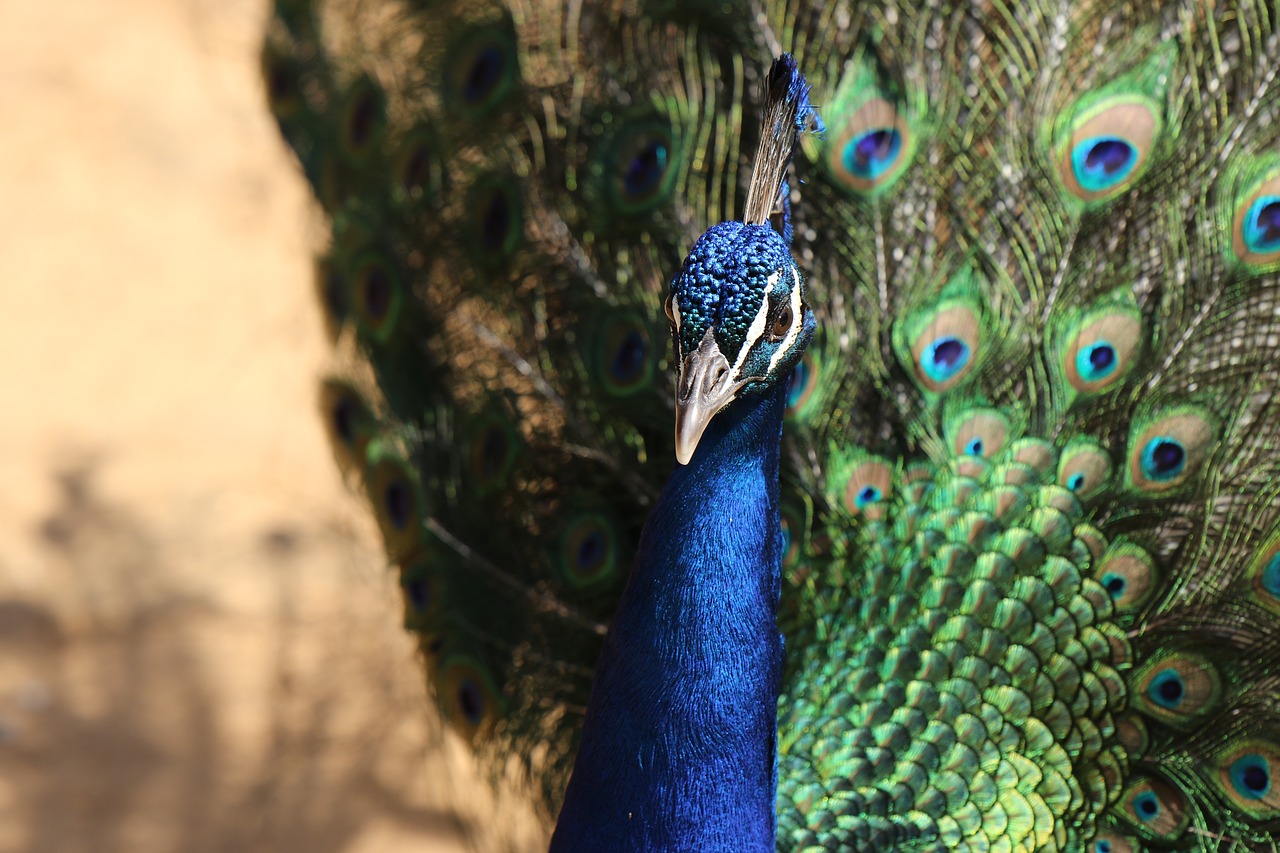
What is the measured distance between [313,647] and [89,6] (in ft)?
9.65

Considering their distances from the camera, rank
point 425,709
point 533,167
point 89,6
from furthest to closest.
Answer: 1. point 89,6
2. point 425,709
3. point 533,167

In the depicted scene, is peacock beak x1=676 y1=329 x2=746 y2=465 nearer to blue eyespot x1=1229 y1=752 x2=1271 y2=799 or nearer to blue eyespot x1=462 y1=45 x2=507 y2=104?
blue eyespot x1=1229 y1=752 x2=1271 y2=799

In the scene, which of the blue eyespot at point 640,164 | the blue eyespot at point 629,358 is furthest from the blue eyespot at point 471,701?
the blue eyespot at point 640,164

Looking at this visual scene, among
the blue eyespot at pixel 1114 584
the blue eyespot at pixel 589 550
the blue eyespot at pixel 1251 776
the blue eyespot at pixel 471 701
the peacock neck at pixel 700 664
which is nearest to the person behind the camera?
the peacock neck at pixel 700 664

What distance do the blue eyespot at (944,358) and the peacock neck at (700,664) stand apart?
486mm

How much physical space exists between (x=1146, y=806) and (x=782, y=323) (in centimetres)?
87

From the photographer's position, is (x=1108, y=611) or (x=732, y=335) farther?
(x=1108, y=611)

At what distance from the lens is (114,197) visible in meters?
3.92

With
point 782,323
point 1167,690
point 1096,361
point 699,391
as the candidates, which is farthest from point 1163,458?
point 699,391

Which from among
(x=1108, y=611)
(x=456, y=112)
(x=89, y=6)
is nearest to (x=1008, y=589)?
(x=1108, y=611)

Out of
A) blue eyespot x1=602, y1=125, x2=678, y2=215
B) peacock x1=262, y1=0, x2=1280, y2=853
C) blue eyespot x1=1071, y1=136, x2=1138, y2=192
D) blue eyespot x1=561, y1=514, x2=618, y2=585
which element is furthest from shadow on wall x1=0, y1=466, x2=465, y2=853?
blue eyespot x1=1071, y1=136, x2=1138, y2=192

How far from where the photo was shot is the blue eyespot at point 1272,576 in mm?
1509

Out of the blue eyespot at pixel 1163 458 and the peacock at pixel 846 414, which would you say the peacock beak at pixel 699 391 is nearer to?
the peacock at pixel 846 414

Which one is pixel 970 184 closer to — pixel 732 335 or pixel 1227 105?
pixel 1227 105
